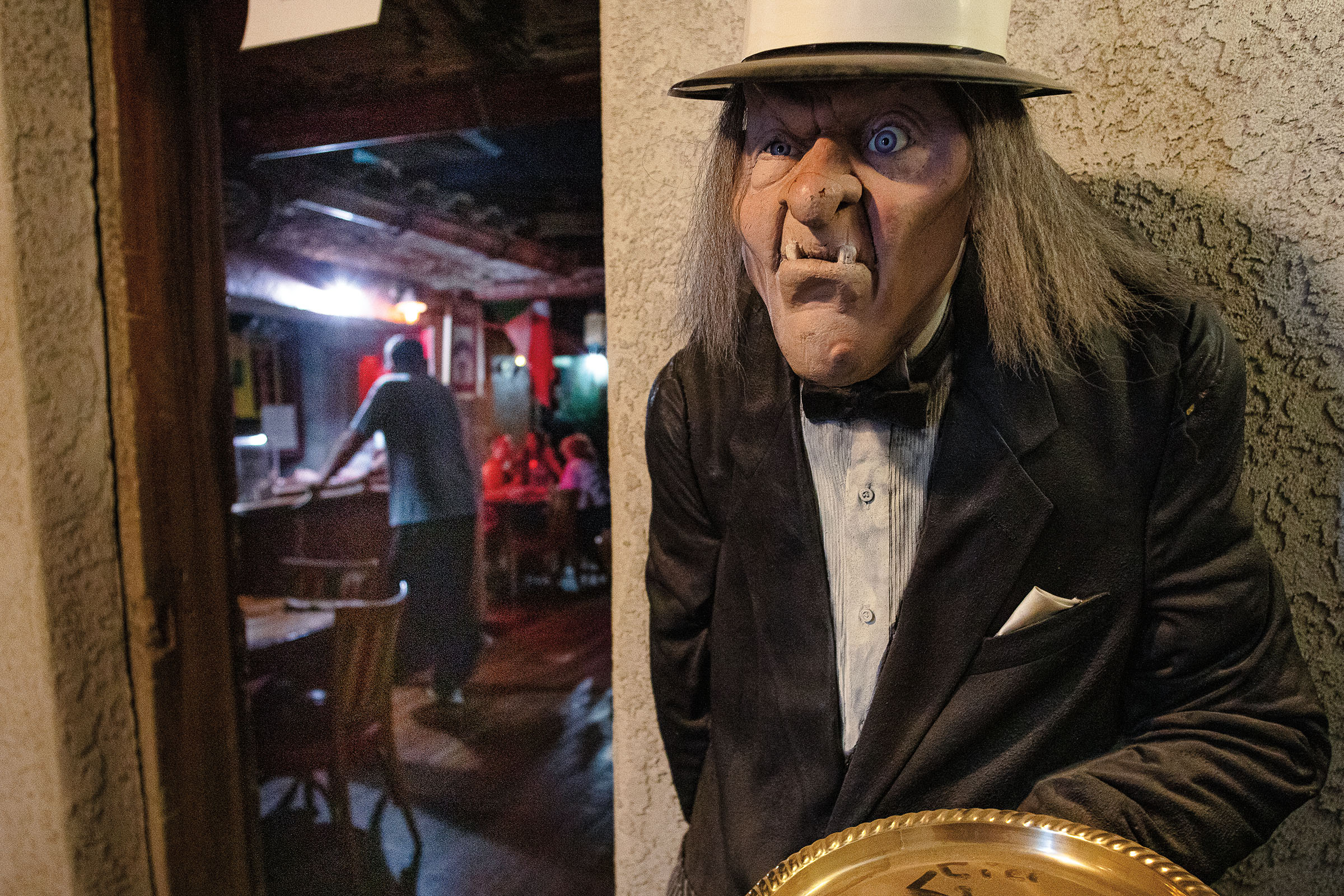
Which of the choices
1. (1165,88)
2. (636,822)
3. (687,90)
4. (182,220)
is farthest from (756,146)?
(182,220)

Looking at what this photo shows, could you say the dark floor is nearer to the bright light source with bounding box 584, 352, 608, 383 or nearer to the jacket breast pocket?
the jacket breast pocket

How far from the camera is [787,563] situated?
775 mm

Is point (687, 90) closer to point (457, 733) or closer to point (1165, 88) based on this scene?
point (1165, 88)

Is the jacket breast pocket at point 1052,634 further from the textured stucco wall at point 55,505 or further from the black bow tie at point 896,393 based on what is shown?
the textured stucco wall at point 55,505

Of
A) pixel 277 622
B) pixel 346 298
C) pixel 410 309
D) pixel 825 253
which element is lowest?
pixel 277 622

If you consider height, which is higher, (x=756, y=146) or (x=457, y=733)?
(x=756, y=146)

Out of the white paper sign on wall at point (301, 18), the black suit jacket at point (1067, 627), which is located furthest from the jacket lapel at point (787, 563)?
the white paper sign on wall at point (301, 18)

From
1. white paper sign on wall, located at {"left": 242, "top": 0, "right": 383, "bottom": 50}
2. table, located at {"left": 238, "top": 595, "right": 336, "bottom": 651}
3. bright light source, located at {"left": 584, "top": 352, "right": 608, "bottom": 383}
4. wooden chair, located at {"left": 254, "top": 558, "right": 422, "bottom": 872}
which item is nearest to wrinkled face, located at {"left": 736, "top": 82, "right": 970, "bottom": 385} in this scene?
white paper sign on wall, located at {"left": 242, "top": 0, "right": 383, "bottom": 50}

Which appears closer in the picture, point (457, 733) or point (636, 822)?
point (636, 822)

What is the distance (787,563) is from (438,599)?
6.39ft

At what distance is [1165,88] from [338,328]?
3710 mm

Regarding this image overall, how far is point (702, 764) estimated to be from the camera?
36.4 inches

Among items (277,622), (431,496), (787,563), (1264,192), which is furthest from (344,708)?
(1264,192)

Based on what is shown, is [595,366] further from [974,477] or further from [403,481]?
[974,477]
